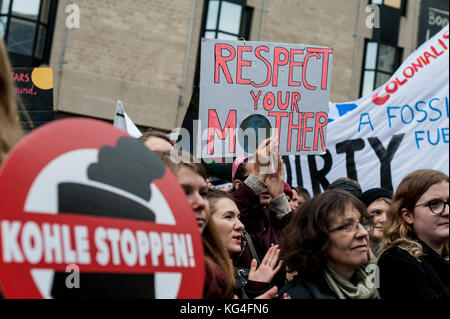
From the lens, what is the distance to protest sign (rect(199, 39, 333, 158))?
13.7ft

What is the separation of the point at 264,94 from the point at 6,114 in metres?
3.06

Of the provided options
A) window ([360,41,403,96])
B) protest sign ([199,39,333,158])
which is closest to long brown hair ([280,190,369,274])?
protest sign ([199,39,333,158])

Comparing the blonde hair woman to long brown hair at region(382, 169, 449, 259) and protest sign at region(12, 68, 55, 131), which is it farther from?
protest sign at region(12, 68, 55, 131)

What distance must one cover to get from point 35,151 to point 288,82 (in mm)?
3314

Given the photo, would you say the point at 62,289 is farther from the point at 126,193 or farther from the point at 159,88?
the point at 159,88

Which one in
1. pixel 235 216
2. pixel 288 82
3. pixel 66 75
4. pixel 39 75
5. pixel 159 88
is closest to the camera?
pixel 235 216

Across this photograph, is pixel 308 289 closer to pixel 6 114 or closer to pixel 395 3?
pixel 6 114

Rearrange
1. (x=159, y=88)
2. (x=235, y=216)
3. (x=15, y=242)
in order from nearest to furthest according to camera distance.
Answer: (x=15, y=242)
(x=235, y=216)
(x=159, y=88)

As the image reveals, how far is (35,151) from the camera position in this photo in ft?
4.03

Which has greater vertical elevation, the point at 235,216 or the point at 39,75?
the point at 39,75

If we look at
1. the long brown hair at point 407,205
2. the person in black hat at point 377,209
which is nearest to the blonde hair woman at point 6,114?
the long brown hair at point 407,205

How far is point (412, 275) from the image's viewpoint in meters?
2.41

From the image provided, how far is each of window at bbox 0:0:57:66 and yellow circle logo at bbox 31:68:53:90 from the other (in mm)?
8410
